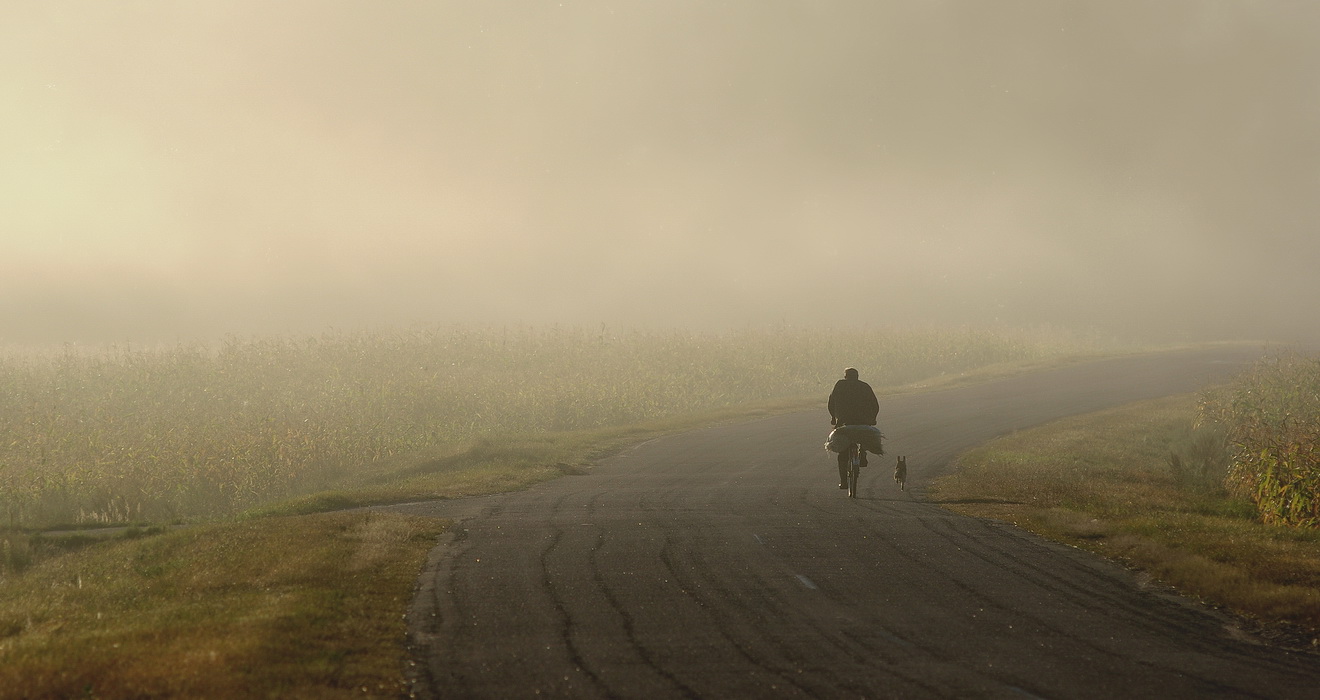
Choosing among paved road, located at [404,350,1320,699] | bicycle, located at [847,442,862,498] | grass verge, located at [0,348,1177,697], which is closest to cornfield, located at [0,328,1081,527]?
grass verge, located at [0,348,1177,697]

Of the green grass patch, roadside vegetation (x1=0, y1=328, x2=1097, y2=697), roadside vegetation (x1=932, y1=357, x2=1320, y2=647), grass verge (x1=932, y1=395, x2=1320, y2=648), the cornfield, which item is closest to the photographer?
the green grass patch

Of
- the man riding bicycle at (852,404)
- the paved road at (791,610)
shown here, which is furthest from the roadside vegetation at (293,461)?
the man riding bicycle at (852,404)

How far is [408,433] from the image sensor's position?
29391 mm

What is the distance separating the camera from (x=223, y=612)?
9.51m

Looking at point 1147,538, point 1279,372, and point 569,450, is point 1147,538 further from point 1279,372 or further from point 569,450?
point 1279,372

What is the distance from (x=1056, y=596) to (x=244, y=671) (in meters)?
8.48

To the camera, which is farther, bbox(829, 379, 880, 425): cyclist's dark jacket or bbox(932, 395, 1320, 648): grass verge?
bbox(829, 379, 880, 425): cyclist's dark jacket

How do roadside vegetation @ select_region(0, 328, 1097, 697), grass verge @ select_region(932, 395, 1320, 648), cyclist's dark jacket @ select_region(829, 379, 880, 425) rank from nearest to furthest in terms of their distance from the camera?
roadside vegetation @ select_region(0, 328, 1097, 697), grass verge @ select_region(932, 395, 1320, 648), cyclist's dark jacket @ select_region(829, 379, 880, 425)

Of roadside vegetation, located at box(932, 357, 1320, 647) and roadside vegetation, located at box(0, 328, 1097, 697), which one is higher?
roadside vegetation, located at box(0, 328, 1097, 697)

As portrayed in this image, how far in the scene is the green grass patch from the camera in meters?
7.36

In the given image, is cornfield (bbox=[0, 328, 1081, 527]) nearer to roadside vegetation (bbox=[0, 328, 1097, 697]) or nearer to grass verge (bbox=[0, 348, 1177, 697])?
roadside vegetation (bbox=[0, 328, 1097, 697])

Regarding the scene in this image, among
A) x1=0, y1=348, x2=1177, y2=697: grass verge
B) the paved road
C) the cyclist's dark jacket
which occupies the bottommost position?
the paved road

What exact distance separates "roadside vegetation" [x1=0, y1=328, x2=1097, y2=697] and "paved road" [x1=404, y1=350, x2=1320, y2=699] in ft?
3.41

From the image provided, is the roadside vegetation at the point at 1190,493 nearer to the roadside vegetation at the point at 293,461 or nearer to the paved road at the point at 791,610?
the paved road at the point at 791,610
